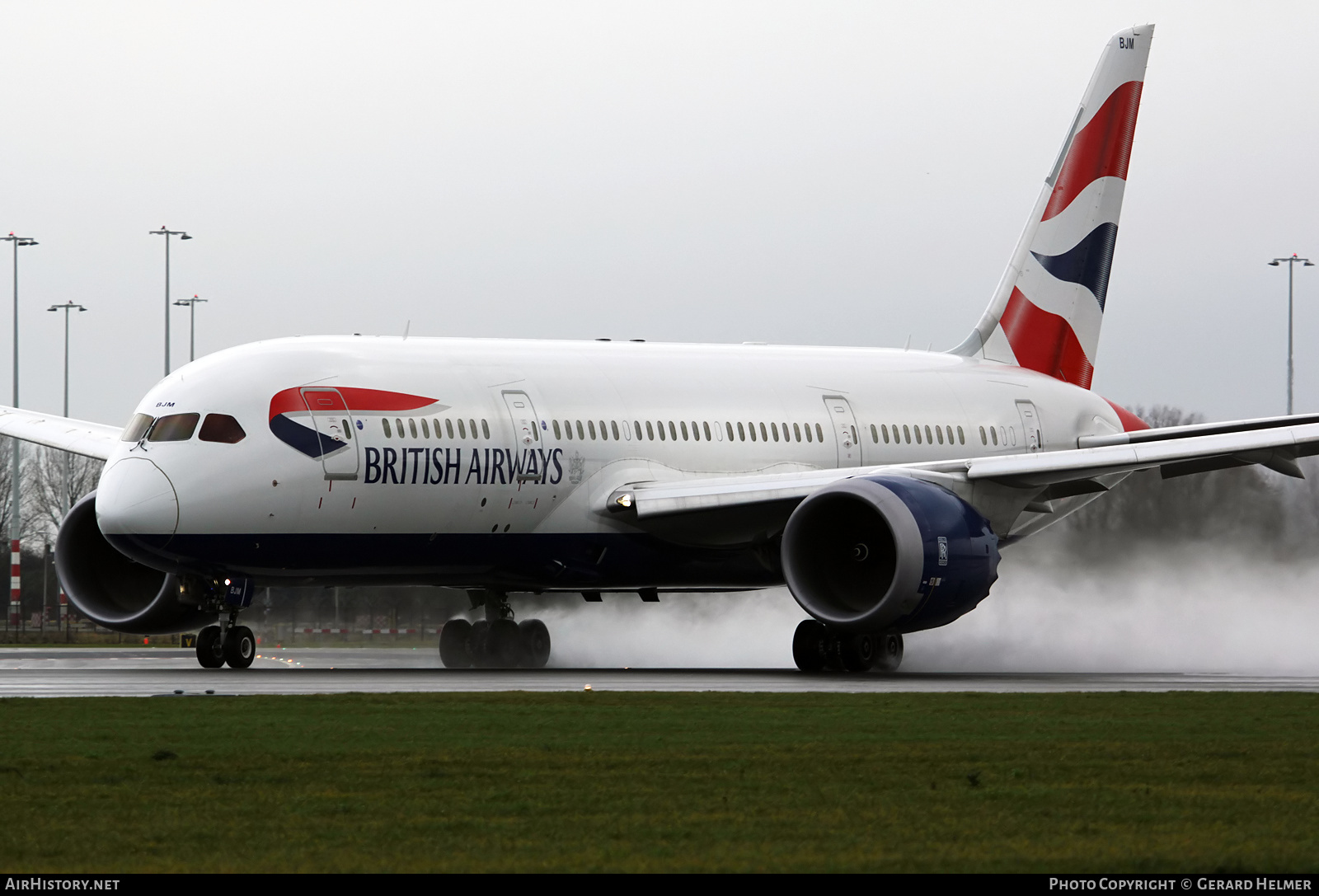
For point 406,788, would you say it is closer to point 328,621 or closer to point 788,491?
point 788,491

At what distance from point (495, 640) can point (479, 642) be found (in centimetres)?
27

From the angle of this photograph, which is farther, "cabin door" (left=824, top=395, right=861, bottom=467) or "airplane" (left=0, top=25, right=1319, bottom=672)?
"cabin door" (left=824, top=395, right=861, bottom=467)

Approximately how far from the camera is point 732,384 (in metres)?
28.4

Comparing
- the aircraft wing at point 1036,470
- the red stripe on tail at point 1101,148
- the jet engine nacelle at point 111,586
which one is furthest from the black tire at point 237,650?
the red stripe on tail at point 1101,148

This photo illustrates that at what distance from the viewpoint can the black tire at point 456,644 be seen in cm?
2814

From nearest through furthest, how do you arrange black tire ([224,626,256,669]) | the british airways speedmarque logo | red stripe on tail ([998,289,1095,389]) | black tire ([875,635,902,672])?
the british airways speedmarque logo < black tire ([224,626,256,669]) < black tire ([875,635,902,672]) < red stripe on tail ([998,289,1095,389])

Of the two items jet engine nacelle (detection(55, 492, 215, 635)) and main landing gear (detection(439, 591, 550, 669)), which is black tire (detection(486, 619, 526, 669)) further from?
jet engine nacelle (detection(55, 492, 215, 635))

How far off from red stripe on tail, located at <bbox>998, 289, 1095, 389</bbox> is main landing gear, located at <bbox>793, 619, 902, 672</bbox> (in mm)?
9384

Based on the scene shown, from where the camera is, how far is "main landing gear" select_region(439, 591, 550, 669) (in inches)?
1097

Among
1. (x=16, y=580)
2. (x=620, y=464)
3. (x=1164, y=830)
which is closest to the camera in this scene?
(x=1164, y=830)

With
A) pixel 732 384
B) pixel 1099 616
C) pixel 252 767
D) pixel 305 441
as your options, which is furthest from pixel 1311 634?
pixel 252 767

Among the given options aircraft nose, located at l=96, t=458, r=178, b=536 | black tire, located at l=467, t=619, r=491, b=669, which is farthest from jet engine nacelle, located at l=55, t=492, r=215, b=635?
black tire, located at l=467, t=619, r=491, b=669

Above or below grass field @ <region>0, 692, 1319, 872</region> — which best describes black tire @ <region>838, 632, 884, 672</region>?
below

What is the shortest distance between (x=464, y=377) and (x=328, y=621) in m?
10.5
